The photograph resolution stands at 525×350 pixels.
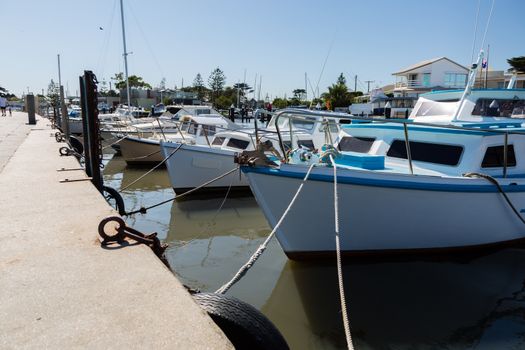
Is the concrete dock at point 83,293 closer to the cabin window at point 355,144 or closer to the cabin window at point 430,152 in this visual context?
the cabin window at point 355,144

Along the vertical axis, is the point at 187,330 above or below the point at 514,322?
above

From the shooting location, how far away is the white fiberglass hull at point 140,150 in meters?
17.2

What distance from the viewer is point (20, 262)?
398cm

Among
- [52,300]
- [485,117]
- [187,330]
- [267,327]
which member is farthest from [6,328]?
[485,117]

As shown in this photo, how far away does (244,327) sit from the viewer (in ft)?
9.78

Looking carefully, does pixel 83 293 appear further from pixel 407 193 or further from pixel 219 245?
pixel 219 245

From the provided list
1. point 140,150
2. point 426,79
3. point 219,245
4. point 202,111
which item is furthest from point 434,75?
point 219,245

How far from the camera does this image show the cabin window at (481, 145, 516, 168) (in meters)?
6.95

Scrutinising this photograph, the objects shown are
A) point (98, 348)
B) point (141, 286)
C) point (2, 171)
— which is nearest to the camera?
point (98, 348)

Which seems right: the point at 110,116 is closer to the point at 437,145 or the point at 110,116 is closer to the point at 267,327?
the point at 437,145

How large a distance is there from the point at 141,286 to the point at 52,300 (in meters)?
0.67

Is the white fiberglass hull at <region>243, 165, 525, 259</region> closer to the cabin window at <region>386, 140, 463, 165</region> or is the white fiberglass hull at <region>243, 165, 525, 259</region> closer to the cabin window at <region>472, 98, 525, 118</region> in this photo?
the cabin window at <region>386, 140, 463, 165</region>

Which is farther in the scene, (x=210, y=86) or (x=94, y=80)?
(x=210, y=86)

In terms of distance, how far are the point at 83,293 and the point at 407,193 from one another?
181 inches
